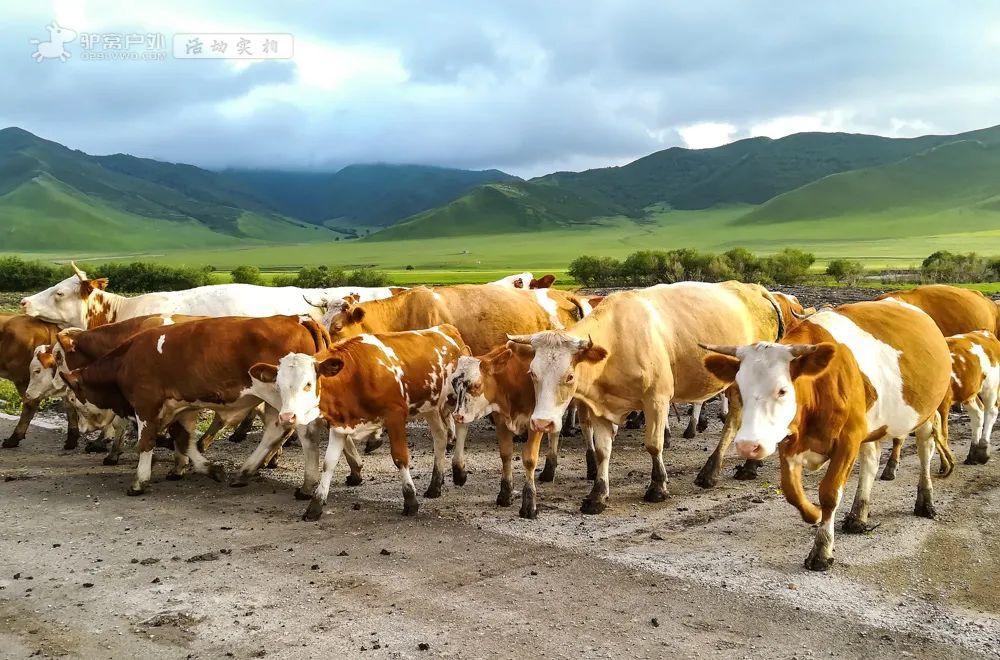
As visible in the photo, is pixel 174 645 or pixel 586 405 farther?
pixel 586 405

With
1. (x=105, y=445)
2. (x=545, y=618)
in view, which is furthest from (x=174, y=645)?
(x=105, y=445)

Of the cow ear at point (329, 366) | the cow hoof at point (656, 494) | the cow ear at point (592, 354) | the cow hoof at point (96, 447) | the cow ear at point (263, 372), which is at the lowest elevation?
the cow hoof at point (96, 447)

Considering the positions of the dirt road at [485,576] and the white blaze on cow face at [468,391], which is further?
the white blaze on cow face at [468,391]

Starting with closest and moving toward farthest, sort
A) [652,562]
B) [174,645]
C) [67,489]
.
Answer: [174,645] < [652,562] < [67,489]

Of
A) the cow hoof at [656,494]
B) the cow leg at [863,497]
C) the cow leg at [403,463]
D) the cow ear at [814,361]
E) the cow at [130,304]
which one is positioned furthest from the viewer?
the cow at [130,304]

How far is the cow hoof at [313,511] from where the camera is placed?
8.30 meters

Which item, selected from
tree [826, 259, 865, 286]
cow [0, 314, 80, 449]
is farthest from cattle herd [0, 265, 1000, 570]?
tree [826, 259, 865, 286]

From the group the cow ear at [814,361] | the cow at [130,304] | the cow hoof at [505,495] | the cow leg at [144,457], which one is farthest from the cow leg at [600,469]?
the cow at [130,304]

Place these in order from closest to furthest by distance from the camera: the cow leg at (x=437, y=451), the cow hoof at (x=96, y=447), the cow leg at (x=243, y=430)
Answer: the cow leg at (x=437, y=451), the cow hoof at (x=96, y=447), the cow leg at (x=243, y=430)

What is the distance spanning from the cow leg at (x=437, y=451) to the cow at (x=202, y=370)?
67.8 inches

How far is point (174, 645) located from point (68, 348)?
6961 mm

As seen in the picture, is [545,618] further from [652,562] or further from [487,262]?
[487,262]

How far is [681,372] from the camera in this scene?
969 cm

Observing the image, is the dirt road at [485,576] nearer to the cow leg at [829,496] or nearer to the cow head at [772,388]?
the cow leg at [829,496]
